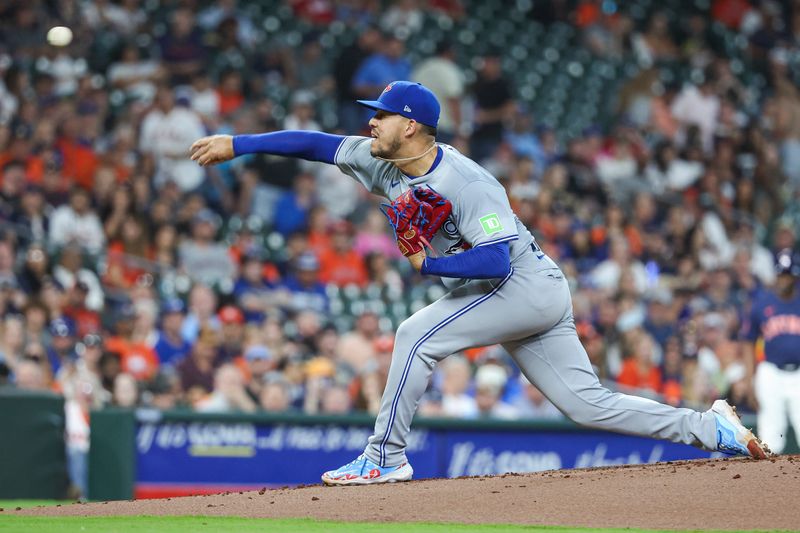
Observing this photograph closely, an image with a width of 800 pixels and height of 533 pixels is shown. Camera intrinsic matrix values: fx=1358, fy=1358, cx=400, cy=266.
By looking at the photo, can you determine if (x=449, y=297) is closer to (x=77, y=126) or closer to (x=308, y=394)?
(x=308, y=394)

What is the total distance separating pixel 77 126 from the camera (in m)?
12.8

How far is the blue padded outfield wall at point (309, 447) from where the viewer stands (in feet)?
30.8

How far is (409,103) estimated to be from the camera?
5832 millimetres

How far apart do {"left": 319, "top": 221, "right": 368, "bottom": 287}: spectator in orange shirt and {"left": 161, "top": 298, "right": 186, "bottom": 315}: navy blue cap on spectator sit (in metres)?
1.50

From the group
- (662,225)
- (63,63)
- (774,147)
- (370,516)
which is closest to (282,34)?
(63,63)

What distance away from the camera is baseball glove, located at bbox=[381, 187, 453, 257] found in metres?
5.71

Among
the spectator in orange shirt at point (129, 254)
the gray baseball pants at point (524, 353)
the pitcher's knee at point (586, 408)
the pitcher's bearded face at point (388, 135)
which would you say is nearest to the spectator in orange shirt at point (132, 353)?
the spectator in orange shirt at point (129, 254)

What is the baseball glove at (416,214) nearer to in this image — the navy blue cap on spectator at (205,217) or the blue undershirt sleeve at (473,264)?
the blue undershirt sleeve at (473,264)

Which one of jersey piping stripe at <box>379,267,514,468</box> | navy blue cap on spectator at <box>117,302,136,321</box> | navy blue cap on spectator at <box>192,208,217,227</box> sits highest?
jersey piping stripe at <box>379,267,514,468</box>

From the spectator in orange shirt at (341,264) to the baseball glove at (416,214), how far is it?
676 centimetres

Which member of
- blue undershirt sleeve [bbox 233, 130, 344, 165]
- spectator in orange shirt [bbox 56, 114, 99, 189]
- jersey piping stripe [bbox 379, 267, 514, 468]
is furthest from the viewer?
spectator in orange shirt [bbox 56, 114, 99, 189]

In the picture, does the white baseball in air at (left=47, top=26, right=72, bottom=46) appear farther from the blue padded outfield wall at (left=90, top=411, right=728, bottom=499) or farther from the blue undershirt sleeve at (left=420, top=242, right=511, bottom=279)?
the blue undershirt sleeve at (left=420, top=242, right=511, bottom=279)

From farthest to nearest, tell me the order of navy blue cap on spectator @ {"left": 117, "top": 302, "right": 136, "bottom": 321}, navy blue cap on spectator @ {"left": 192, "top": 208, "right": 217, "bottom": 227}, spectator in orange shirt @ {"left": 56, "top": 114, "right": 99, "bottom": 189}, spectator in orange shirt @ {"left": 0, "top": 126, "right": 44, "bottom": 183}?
spectator in orange shirt @ {"left": 56, "top": 114, "right": 99, "bottom": 189}
navy blue cap on spectator @ {"left": 192, "top": 208, "right": 217, "bottom": 227}
spectator in orange shirt @ {"left": 0, "top": 126, "right": 44, "bottom": 183}
navy blue cap on spectator @ {"left": 117, "top": 302, "right": 136, "bottom": 321}

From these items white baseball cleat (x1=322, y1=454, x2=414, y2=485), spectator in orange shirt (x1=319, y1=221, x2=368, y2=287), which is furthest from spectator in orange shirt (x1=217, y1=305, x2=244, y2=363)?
white baseball cleat (x1=322, y1=454, x2=414, y2=485)
